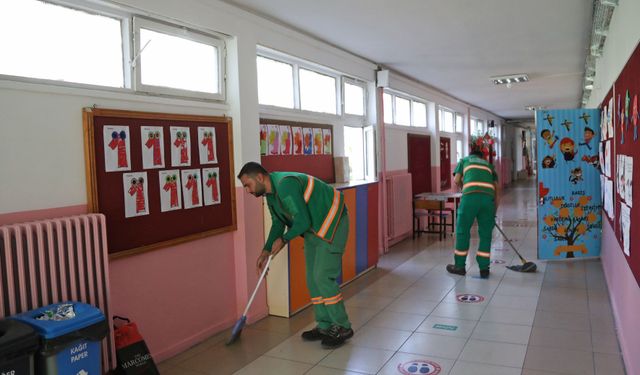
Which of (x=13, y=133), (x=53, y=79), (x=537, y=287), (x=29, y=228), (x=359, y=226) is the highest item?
(x=53, y=79)

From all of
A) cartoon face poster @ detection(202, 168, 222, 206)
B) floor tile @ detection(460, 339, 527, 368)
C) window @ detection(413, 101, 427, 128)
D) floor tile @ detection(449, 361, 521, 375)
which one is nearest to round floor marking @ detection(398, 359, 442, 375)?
floor tile @ detection(449, 361, 521, 375)

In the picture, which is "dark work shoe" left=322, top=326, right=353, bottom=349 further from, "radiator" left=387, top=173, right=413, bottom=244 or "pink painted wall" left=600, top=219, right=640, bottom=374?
"radiator" left=387, top=173, right=413, bottom=244

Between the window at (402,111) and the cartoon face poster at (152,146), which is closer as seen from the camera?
the cartoon face poster at (152,146)

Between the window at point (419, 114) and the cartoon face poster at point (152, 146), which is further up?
the window at point (419, 114)

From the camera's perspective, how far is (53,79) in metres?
2.83

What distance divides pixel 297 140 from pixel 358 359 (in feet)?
8.27

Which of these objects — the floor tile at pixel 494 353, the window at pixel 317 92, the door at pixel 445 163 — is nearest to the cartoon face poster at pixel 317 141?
the window at pixel 317 92

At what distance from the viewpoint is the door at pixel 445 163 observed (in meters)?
10.2

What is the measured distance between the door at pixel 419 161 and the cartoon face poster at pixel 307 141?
3488 millimetres

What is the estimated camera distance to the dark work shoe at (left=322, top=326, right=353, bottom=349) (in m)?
3.57

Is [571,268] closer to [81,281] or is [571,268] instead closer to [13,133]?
[81,281]

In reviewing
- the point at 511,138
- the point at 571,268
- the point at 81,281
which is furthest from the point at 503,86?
the point at 511,138

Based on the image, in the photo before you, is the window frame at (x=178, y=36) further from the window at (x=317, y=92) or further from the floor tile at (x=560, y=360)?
the floor tile at (x=560, y=360)

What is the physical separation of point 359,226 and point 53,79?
3.50 m
